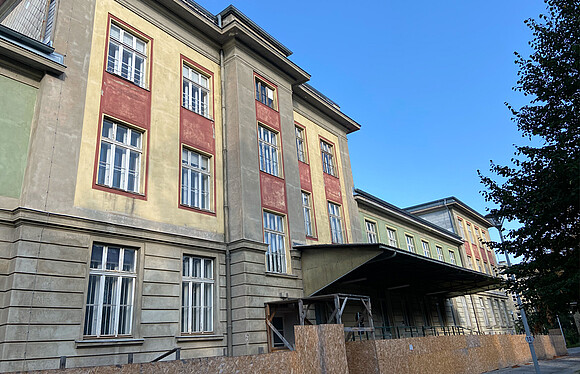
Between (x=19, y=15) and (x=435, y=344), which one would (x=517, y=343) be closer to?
(x=435, y=344)

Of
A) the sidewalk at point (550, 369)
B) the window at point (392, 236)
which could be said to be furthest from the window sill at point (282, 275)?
the window at point (392, 236)

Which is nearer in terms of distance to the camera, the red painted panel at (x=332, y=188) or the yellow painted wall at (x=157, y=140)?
the yellow painted wall at (x=157, y=140)

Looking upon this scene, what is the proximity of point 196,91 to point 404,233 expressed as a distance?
2176cm

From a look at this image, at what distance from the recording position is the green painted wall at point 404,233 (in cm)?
2825

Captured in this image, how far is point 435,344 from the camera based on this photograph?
1585 cm

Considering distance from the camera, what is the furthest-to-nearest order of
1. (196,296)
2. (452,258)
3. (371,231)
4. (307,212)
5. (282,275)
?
(452,258) → (371,231) → (307,212) → (282,275) → (196,296)

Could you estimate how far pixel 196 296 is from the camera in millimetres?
13648

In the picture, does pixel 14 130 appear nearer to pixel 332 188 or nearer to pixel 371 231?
pixel 332 188

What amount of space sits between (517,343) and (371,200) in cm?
1256

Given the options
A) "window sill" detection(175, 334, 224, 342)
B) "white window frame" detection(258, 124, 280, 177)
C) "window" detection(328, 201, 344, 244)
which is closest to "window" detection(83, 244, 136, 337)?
"window sill" detection(175, 334, 224, 342)

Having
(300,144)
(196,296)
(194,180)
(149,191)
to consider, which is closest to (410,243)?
(300,144)

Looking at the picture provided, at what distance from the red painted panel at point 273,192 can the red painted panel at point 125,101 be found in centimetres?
541

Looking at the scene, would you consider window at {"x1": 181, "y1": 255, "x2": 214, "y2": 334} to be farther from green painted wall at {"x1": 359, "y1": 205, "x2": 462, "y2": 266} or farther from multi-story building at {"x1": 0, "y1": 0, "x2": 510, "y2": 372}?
green painted wall at {"x1": 359, "y1": 205, "x2": 462, "y2": 266}

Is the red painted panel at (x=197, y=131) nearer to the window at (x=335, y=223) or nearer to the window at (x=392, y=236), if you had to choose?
the window at (x=335, y=223)
